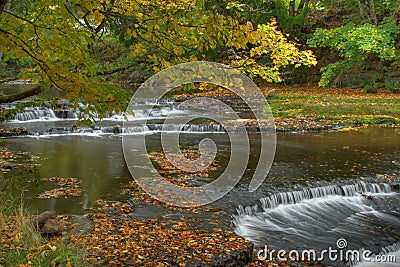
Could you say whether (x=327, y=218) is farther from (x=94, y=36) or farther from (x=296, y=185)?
(x=94, y=36)

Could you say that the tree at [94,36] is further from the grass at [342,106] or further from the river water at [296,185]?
the grass at [342,106]

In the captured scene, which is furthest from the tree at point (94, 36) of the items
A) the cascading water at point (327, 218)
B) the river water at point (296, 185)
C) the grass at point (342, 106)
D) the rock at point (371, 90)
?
the rock at point (371, 90)

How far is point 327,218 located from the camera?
789 centimetres

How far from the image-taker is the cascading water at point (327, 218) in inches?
267

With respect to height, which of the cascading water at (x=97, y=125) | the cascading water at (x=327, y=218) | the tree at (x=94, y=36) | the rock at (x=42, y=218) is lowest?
the cascading water at (x=327, y=218)

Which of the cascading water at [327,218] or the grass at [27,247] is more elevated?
the grass at [27,247]

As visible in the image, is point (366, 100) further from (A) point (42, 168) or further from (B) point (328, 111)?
(A) point (42, 168)

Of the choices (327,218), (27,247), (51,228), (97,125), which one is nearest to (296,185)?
(327,218)

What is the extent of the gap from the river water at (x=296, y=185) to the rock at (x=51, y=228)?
1036 millimetres

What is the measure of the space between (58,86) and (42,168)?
278 inches

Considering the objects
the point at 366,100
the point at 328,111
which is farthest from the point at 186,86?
the point at 366,100

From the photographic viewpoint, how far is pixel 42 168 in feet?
32.9

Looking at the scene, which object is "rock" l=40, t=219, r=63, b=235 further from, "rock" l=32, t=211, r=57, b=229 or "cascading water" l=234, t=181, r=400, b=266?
"cascading water" l=234, t=181, r=400, b=266

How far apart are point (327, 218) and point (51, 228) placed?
16.0 feet
